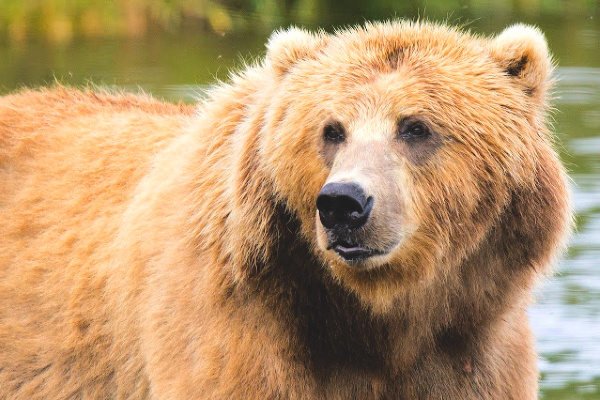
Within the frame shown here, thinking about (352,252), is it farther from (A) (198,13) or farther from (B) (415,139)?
(A) (198,13)

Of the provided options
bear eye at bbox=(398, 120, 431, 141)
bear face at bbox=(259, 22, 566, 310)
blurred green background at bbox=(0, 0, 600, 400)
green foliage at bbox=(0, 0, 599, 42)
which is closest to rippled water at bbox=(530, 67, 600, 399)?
blurred green background at bbox=(0, 0, 600, 400)

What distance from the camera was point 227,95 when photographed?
210 inches

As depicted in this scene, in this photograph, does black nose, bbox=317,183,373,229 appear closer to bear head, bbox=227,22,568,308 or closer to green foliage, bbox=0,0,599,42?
bear head, bbox=227,22,568,308

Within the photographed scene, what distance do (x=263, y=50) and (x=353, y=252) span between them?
12.4 m

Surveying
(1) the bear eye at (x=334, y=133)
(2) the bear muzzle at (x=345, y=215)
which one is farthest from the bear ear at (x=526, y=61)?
(2) the bear muzzle at (x=345, y=215)

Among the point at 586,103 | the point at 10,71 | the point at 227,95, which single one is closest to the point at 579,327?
the point at 227,95

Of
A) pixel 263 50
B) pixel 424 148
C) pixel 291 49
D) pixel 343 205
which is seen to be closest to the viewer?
pixel 343 205

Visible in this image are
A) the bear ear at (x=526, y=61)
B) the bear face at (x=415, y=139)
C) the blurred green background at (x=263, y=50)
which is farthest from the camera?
the blurred green background at (x=263, y=50)

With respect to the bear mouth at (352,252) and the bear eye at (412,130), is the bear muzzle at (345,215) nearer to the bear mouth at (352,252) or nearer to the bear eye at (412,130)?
the bear mouth at (352,252)

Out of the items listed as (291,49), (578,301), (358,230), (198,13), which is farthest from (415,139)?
(198,13)

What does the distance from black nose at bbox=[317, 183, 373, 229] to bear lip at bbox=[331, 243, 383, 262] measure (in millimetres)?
93

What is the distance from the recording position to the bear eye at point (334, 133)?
4746 millimetres

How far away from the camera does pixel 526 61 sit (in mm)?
4965

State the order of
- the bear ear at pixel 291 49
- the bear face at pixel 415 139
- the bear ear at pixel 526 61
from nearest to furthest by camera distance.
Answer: the bear face at pixel 415 139 < the bear ear at pixel 526 61 < the bear ear at pixel 291 49
